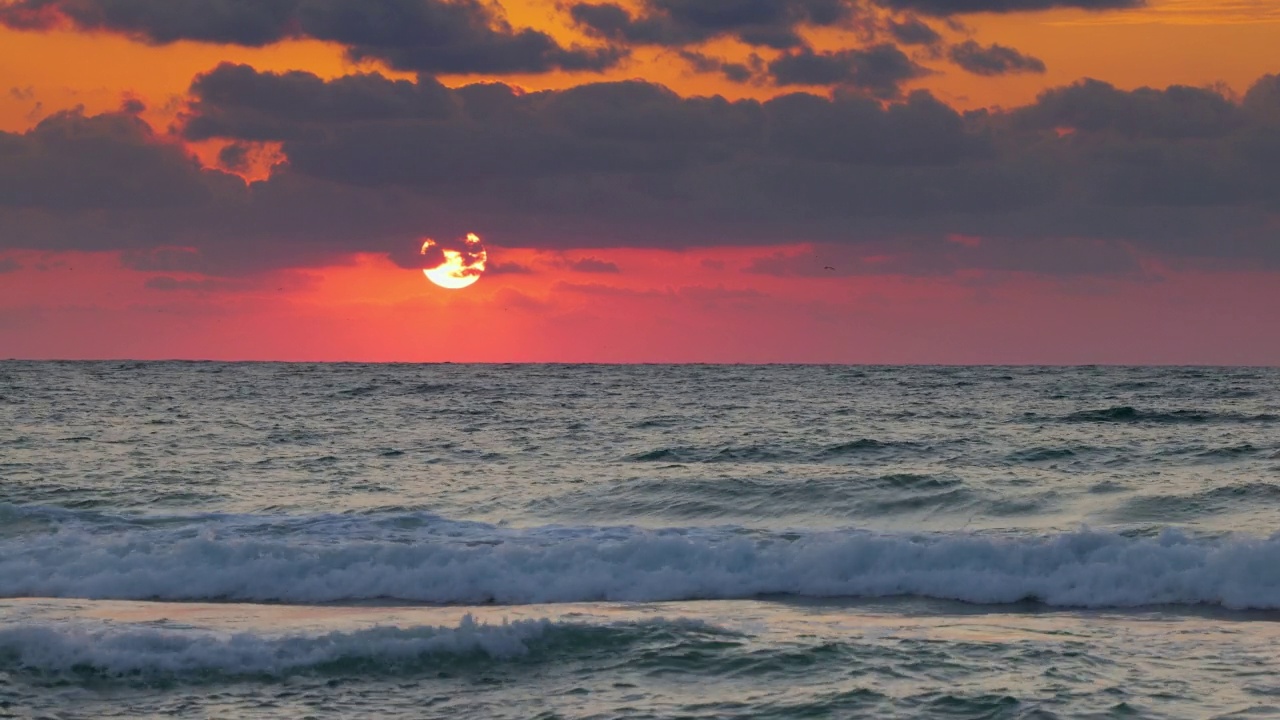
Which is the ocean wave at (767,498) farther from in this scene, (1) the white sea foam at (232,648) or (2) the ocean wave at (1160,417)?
(2) the ocean wave at (1160,417)

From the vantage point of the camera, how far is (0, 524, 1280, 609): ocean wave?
53.6ft

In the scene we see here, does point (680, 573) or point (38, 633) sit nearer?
point (38, 633)

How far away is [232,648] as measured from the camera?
1263 cm

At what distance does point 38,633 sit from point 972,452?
23.5m

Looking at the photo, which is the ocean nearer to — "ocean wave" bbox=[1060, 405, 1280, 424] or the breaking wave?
the breaking wave

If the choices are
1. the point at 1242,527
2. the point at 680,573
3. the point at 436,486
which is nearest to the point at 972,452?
the point at 1242,527

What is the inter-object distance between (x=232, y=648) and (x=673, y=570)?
672cm

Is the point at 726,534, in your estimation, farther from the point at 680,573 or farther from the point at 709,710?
the point at 709,710

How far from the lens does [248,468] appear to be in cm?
2886

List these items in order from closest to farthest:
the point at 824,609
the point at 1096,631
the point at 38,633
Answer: the point at 38,633, the point at 1096,631, the point at 824,609

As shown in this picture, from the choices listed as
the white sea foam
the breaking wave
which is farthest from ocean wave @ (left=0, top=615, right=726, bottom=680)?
the breaking wave

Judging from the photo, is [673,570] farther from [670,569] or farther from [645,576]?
[645,576]

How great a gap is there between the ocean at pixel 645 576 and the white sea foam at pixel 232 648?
4 centimetres

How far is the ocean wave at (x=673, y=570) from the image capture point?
16.3m
